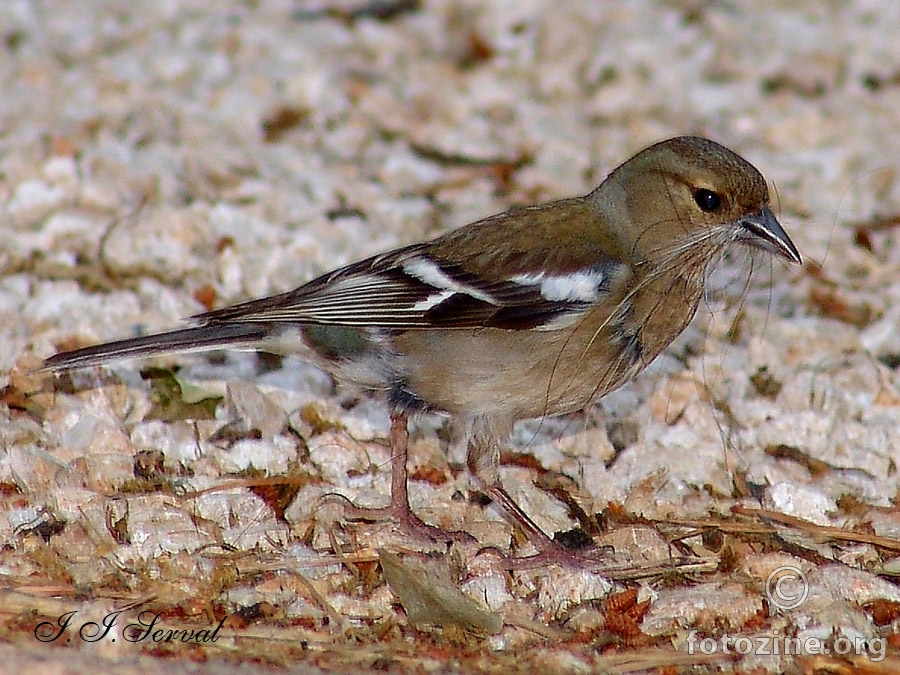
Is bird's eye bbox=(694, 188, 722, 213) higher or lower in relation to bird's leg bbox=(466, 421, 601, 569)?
higher

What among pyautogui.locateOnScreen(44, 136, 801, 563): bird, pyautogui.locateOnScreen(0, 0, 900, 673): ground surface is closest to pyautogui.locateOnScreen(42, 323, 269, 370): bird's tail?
pyautogui.locateOnScreen(44, 136, 801, 563): bird

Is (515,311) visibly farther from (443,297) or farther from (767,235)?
(767,235)

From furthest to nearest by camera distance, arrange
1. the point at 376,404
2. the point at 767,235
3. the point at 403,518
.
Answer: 1. the point at 376,404
2. the point at 767,235
3. the point at 403,518

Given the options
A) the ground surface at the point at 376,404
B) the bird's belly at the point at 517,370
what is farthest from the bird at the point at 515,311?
the ground surface at the point at 376,404

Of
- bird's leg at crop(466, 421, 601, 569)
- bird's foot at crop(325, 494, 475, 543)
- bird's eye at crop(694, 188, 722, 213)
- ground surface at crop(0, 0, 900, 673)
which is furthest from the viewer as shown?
bird's eye at crop(694, 188, 722, 213)

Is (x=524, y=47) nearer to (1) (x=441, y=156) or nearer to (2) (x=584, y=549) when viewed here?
(1) (x=441, y=156)

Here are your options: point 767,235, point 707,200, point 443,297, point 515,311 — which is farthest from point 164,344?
point 767,235

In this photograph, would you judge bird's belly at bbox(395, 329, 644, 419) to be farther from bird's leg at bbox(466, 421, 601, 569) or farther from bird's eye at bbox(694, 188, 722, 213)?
bird's eye at bbox(694, 188, 722, 213)
